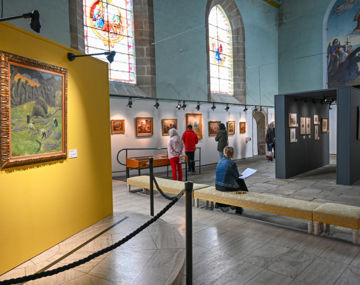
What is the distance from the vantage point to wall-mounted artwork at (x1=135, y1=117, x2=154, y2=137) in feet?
38.2

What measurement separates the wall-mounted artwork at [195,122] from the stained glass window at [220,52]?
2.68 metres

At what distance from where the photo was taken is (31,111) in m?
3.87

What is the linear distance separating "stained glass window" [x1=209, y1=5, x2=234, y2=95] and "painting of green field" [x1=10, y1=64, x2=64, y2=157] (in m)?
12.4

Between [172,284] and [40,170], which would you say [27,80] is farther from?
[172,284]

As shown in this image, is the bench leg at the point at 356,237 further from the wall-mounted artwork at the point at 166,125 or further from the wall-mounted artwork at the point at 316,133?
the wall-mounted artwork at the point at 166,125

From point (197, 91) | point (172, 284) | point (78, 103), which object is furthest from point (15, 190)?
point (197, 91)

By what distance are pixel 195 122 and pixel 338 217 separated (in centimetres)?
983

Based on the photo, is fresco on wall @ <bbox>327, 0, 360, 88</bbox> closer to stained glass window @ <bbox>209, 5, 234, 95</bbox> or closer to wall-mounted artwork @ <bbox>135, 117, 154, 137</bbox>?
stained glass window @ <bbox>209, 5, 234, 95</bbox>

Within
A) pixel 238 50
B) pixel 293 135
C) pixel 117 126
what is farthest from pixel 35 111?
pixel 238 50

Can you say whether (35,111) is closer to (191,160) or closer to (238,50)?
(191,160)

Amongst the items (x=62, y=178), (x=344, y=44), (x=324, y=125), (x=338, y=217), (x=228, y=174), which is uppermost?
(x=344, y=44)

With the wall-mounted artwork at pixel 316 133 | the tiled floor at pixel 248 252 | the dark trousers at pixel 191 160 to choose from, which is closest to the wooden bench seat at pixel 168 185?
the tiled floor at pixel 248 252

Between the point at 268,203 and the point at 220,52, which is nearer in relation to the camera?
the point at 268,203

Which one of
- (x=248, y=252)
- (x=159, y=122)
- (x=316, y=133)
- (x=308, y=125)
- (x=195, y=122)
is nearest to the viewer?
(x=248, y=252)
